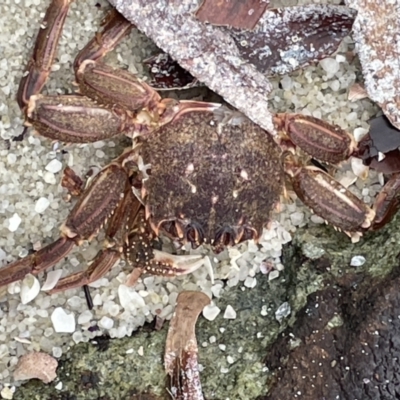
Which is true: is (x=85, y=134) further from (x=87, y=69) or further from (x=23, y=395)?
(x=23, y=395)

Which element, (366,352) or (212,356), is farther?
(212,356)

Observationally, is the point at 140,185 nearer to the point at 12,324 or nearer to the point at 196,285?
the point at 196,285

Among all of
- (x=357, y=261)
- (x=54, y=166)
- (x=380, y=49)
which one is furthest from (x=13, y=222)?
(x=380, y=49)

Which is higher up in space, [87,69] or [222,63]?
[222,63]

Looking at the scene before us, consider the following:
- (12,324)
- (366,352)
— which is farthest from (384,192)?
(12,324)

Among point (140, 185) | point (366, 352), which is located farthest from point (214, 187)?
point (366, 352)

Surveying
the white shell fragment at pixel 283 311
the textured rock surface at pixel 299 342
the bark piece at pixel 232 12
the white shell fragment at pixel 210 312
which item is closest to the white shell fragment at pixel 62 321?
the textured rock surface at pixel 299 342

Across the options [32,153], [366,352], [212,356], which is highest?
[366,352]
